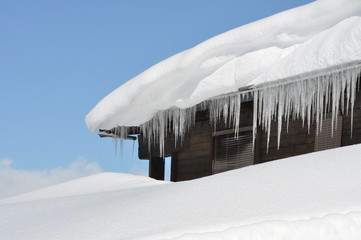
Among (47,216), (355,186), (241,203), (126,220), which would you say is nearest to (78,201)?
(47,216)

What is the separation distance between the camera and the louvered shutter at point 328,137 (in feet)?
23.5

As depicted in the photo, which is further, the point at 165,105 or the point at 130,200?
the point at 165,105

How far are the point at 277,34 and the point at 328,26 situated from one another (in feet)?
1.89

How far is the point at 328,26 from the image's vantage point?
6.32 metres

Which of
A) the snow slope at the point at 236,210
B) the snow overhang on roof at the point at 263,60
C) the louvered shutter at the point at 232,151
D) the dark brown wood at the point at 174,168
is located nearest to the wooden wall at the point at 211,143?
the dark brown wood at the point at 174,168

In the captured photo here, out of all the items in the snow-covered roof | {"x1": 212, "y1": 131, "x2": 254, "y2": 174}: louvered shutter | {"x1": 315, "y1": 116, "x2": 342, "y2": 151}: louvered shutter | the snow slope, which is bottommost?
{"x1": 212, "y1": 131, "x2": 254, "y2": 174}: louvered shutter

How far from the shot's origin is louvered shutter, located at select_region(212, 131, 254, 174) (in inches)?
322

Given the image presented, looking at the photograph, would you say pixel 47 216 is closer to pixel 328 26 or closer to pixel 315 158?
pixel 315 158

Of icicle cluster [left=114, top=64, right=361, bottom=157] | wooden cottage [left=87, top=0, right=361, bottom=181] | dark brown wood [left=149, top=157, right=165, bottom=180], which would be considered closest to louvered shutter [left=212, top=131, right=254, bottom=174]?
wooden cottage [left=87, top=0, right=361, bottom=181]

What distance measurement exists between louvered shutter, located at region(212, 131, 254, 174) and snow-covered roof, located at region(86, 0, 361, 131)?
1334 mm

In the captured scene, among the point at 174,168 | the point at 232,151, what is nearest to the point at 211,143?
the point at 232,151

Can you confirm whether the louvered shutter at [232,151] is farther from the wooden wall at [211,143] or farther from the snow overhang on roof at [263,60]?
the snow overhang on roof at [263,60]

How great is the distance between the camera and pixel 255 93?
6.55 metres

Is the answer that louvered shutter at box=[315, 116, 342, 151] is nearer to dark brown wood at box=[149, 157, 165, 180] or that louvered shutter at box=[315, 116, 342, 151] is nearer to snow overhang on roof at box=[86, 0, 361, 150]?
snow overhang on roof at box=[86, 0, 361, 150]
